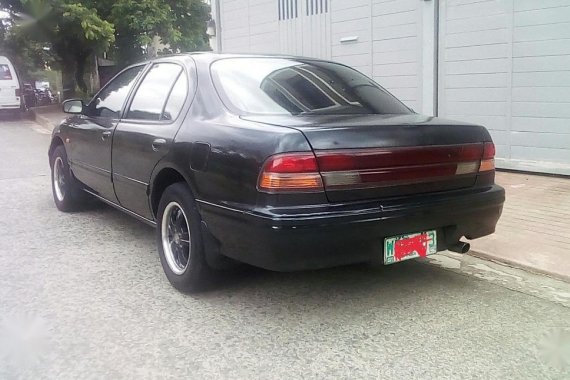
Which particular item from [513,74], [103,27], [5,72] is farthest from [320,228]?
[5,72]

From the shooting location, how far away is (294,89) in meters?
3.85

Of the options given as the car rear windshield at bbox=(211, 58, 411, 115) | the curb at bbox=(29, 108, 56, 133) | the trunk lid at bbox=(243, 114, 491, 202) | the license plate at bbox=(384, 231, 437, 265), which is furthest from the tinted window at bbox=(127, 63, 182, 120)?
the curb at bbox=(29, 108, 56, 133)

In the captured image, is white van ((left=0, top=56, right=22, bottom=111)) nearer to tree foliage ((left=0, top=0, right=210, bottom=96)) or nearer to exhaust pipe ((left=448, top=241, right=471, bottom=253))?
tree foliage ((left=0, top=0, right=210, bottom=96))

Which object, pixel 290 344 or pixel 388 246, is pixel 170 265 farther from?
pixel 388 246

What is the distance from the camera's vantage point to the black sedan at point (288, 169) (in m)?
3.07

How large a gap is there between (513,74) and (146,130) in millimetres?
5015

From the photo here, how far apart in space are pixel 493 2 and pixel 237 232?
18.4 feet

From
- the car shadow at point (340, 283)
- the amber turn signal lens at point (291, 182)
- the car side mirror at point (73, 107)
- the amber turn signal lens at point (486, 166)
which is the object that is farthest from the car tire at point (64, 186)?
the amber turn signal lens at point (486, 166)

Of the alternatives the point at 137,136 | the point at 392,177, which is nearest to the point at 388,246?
the point at 392,177

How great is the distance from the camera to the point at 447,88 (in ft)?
26.0

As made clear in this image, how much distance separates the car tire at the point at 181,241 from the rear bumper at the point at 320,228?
17 centimetres

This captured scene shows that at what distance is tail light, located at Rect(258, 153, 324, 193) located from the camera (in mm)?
3027

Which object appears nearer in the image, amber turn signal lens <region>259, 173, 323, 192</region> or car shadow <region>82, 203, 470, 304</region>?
amber turn signal lens <region>259, 173, 323, 192</region>

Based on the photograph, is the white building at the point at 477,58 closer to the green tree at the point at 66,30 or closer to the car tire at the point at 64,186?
the car tire at the point at 64,186
